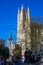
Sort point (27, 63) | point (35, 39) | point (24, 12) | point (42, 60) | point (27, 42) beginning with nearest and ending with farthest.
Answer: point (42, 60), point (27, 63), point (35, 39), point (27, 42), point (24, 12)

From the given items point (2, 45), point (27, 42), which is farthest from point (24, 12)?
point (27, 42)

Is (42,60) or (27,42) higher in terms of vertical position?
(27,42)

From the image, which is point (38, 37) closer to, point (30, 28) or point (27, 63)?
point (30, 28)

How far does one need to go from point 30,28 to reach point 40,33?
85.2 inches

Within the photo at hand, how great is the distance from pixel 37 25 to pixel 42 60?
34870 millimetres

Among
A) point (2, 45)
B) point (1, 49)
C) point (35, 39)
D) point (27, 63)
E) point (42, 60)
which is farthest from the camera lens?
point (2, 45)

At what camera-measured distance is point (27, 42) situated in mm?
51656

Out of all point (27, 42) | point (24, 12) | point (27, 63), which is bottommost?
point (27, 63)

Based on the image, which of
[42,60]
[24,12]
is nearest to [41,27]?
[42,60]

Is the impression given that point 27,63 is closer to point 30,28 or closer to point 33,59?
point 33,59

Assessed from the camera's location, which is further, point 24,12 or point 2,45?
point 24,12

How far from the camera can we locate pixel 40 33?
1925 inches

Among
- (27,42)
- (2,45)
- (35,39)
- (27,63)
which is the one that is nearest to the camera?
(27,63)

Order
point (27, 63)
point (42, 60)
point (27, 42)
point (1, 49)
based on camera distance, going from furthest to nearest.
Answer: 1. point (1, 49)
2. point (27, 42)
3. point (27, 63)
4. point (42, 60)
